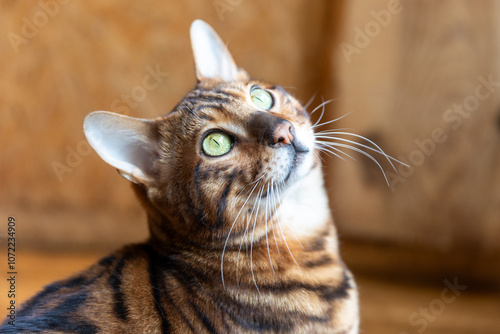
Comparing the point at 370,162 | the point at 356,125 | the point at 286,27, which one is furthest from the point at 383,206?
the point at 286,27

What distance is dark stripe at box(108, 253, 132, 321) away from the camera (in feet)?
3.34

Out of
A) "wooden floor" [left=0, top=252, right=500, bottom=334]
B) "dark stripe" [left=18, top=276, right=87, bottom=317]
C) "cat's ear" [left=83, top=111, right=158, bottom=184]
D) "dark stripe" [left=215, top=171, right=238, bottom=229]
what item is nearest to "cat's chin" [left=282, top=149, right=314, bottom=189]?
"dark stripe" [left=215, top=171, right=238, bottom=229]

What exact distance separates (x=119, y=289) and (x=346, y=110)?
3.70 ft

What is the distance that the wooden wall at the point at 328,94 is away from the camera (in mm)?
1706

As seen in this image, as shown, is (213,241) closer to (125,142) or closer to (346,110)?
(125,142)

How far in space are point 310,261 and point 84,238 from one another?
52.5 inches

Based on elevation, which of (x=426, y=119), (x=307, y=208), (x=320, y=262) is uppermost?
(x=426, y=119)

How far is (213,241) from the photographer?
1.05 metres

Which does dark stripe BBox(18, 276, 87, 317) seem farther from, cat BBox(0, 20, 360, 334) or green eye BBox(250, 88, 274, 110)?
green eye BBox(250, 88, 274, 110)

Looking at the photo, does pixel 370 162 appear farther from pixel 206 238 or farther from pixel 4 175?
pixel 4 175

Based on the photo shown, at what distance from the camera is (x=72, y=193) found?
6.91 ft

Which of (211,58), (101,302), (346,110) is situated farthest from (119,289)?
(346,110)

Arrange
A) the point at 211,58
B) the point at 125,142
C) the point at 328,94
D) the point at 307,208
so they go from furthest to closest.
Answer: the point at 328,94
the point at 211,58
the point at 307,208
the point at 125,142

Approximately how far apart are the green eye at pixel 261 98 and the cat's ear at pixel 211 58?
124mm
